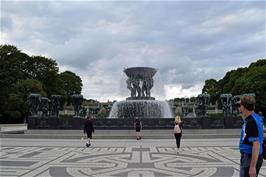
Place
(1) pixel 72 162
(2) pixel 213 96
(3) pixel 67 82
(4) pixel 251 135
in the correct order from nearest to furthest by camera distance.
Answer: (4) pixel 251 135 → (1) pixel 72 162 → (3) pixel 67 82 → (2) pixel 213 96

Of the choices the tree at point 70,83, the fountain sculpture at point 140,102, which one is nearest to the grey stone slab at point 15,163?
the fountain sculpture at point 140,102

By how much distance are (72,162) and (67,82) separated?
91.8 meters

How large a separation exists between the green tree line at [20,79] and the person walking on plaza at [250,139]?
58.9 metres

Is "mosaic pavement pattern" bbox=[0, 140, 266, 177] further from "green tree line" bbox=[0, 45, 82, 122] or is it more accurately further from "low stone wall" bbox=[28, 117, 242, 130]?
"green tree line" bbox=[0, 45, 82, 122]

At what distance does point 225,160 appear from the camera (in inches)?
557

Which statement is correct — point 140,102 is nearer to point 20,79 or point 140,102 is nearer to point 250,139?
point 250,139

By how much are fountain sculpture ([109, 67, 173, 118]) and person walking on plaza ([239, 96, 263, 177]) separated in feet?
113

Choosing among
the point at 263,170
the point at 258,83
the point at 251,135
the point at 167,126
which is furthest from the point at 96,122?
the point at 258,83

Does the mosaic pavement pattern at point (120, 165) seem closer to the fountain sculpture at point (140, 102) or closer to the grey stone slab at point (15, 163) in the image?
the grey stone slab at point (15, 163)

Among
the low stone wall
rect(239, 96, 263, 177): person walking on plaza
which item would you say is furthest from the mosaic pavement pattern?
the low stone wall

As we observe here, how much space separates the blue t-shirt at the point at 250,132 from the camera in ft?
18.3

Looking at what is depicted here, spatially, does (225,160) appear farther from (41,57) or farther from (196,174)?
(41,57)

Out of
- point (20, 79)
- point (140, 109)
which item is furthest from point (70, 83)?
point (140, 109)

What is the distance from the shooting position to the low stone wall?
31.4 meters
